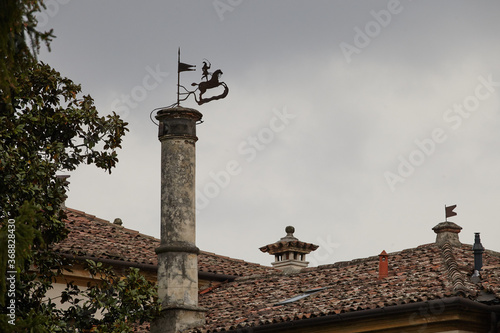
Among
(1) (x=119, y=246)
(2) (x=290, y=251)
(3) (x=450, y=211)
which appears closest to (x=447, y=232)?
(3) (x=450, y=211)

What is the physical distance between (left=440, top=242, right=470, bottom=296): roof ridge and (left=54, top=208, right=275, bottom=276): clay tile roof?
4.55 metres

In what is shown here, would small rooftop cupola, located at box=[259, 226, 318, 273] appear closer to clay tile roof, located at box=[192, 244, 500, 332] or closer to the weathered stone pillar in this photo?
clay tile roof, located at box=[192, 244, 500, 332]

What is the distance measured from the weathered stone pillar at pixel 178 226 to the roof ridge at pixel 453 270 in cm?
461

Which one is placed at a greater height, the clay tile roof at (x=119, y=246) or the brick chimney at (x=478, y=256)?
the clay tile roof at (x=119, y=246)

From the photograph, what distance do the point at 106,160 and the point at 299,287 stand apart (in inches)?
209

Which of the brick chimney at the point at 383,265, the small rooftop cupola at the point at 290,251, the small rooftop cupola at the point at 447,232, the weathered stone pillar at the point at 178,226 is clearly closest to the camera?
the brick chimney at the point at 383,265

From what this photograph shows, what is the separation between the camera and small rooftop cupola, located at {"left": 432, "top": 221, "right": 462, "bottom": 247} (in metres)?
17.2

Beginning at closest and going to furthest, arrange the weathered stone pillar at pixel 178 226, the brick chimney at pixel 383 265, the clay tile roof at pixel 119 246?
the brick chimney at pixel 383 265 → the weathered stone pillar at pixel 178 226 → the clay tile roof at pixel 119 246

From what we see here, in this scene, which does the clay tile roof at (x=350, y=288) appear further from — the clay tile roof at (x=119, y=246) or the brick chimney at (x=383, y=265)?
the clay tile roof at (x=119, y=246)

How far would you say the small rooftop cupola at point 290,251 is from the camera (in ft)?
65.7

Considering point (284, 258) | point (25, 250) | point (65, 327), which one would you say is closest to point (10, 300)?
point (65, 327)

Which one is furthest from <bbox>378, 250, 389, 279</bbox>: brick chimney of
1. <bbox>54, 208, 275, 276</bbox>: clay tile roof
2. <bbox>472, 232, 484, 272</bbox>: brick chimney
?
<bbox>54, 208, 275, 276</bbox>: clay tile roof

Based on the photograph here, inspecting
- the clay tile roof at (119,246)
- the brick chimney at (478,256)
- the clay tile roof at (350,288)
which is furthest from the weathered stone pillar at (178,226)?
the brick chimney at (478,256)

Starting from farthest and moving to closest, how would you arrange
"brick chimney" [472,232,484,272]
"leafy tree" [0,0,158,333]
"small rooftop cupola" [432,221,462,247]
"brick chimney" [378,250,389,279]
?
"small rooftop cupola" [432,221,462,247] < "brick chimney" [378,250,389,279] < "brick chimney" [472,232,484,272] < "leafy tree" [0,0,158,333]
